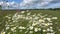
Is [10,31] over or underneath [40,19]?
underneath

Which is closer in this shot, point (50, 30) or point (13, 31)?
point (50, 30)

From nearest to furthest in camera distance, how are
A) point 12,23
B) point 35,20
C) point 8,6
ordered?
point 35,20 → point 12,23 → point 8,6

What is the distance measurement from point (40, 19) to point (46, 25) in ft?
1.02

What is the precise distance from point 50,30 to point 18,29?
1106mm

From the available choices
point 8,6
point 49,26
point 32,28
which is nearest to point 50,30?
point 49,26

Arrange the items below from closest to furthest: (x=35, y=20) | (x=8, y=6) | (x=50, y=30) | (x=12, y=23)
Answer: (x=50, y=30)
(x=35, y=20)
(x=12, y=23)
(x=8, y=6)

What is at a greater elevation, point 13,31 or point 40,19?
point 40,19

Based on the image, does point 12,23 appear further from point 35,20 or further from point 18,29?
point 35,20

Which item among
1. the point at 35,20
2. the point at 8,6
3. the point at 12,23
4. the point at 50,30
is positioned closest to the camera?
the point at 50,30

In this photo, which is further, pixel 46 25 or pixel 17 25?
pixel 17 25

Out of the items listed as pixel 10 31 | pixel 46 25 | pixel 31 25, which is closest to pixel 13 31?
pixel 10 31

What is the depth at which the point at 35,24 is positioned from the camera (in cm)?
612

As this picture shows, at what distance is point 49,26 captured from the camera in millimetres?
6031

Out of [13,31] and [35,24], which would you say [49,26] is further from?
[13,31]
